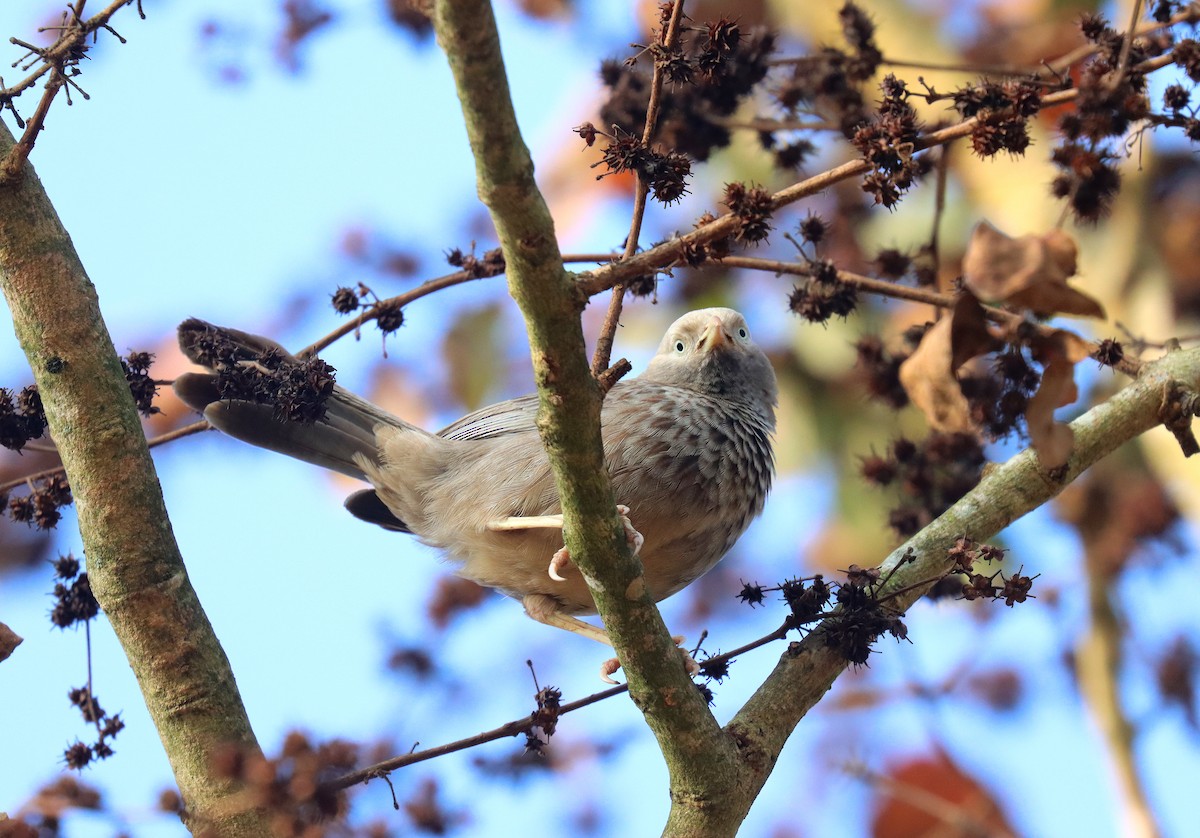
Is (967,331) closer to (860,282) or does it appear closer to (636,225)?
(636,225)

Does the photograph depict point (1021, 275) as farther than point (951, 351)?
No

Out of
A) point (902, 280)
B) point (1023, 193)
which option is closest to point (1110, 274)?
point (1023, 193)

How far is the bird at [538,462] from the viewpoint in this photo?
4.18 m

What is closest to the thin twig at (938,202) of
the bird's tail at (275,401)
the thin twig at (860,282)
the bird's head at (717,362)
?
the thin twig at (860,282)

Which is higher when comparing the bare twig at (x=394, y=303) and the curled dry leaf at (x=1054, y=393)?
the bare twig at (x=394, y=303)

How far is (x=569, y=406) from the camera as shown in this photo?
2725 millimetres

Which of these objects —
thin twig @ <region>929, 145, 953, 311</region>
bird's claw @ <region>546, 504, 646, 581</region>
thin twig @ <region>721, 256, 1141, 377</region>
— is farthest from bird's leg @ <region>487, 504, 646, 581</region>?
thin twig @ <region>929, 145, 953, 311</region>

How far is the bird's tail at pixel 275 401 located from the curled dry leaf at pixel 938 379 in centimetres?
171

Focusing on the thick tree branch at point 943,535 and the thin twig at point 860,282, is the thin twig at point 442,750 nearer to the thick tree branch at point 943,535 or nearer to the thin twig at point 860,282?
the thick tree branch at point 943,535

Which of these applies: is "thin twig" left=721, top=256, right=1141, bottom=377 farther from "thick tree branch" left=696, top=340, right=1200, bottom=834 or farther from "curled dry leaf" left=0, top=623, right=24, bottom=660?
"curled dry leaf" left=0, top=623, right=24, bottom=660

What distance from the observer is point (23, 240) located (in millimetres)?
3348

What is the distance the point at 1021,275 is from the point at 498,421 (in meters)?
3.04

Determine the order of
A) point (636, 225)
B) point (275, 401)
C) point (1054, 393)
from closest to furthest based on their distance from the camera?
point (1054, 393), point (636, 225), point (275, 401)

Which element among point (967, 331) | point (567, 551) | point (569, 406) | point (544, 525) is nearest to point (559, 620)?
point (544, 525)
